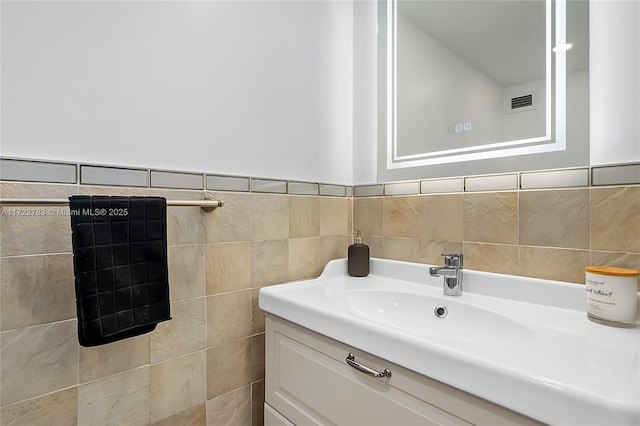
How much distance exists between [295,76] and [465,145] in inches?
28.8

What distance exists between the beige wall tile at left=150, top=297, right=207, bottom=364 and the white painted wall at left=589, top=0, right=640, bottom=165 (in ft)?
4.17

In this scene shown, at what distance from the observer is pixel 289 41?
4.31 ft

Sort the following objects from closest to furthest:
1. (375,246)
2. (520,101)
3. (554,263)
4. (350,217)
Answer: (554,263) → (520,101) → (375,246) → (350,217)

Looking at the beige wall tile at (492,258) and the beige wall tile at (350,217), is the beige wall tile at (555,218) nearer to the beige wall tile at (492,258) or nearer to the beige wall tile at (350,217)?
the beige wall tile at (492,258)

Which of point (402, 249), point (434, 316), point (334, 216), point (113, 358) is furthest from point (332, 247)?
point (113, 358)

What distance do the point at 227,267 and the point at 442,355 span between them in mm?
756

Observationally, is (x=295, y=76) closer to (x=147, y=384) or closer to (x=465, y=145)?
(x=465, y=145)

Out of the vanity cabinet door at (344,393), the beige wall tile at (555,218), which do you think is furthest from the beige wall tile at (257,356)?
the beige wall tile at (555,218)

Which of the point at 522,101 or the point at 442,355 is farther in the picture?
the point at 522,101

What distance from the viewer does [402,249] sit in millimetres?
1331

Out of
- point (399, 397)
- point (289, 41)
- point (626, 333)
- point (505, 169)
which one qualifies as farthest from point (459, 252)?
point (289, 41)

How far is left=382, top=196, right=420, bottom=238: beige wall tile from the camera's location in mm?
1294

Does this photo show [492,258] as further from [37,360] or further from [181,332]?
[37,360]

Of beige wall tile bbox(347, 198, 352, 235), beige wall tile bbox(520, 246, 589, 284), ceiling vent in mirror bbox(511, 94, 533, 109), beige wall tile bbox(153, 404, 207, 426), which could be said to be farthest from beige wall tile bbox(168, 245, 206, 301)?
ceiling vent in mirror bbox(511, 94, 533, 109)
